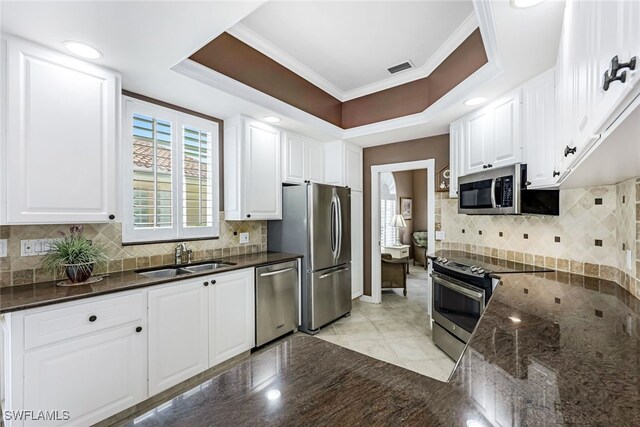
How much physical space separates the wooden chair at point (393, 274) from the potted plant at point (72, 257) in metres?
3.93

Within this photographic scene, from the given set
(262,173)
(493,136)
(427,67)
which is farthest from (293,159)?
(493,136)

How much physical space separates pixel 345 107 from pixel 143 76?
2.55 m

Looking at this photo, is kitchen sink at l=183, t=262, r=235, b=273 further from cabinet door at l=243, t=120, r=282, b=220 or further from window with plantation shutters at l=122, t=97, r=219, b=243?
cabinet door at l=243, t=120, r=282, b=220

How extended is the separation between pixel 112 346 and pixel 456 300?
268 cm

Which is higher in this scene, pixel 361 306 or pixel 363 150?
pixel 363 150

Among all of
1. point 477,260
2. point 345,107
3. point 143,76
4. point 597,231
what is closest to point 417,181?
point 345,107

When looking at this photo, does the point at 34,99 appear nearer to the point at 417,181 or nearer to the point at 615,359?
the point at 615,359

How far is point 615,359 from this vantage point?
0.91 meters

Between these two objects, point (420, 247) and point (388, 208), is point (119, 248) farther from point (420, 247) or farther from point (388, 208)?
point (420, 247)

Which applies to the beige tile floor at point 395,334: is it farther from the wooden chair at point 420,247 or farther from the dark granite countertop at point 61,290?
the wooden chair at point 420,247

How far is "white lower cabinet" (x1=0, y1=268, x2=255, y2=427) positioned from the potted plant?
1.03ft

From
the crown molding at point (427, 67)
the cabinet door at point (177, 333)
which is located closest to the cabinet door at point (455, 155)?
the crown molding at point (427, 67)

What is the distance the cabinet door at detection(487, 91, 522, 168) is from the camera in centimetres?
243

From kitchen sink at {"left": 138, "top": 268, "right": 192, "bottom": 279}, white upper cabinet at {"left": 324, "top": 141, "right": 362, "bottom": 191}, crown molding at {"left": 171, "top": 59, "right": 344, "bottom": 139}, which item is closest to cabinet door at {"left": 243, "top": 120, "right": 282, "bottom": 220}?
crown molding at {"left": 171, "top": 59, "right": 344, "bottom": 139}
